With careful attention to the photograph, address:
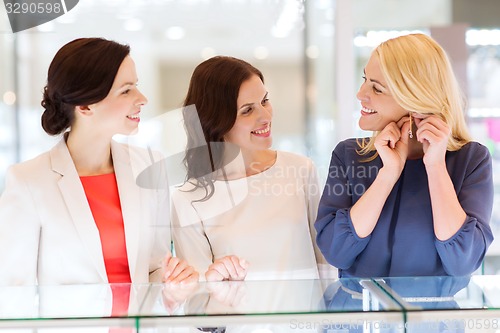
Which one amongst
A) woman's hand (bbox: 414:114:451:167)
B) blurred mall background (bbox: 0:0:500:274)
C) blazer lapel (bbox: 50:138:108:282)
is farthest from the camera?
blurred mall background (bbox: 0:0:500:274)

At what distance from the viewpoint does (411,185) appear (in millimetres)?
2012

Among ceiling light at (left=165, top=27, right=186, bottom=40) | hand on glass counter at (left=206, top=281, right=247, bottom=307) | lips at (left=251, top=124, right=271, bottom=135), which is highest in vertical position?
ceiling light at (left=165, top=27, right=186, bottom=40)

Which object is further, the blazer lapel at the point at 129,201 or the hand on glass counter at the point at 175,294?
the blazer lapel at the point at 129,201

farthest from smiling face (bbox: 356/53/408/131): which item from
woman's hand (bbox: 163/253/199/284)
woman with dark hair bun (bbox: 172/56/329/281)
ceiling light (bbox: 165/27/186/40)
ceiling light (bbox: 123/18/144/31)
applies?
ceiling light (bbox: 123/18/144/31)

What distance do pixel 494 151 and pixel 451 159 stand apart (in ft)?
4.02

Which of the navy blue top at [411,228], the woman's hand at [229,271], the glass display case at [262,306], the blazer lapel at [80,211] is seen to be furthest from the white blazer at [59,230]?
the navy blue top at [411,228]

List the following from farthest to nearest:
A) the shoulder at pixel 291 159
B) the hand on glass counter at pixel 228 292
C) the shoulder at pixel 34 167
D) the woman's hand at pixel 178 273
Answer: the shoulder at pixel 291 159, the shoulder at pixel 34 167, the woman's hand at pixel 178 273, the hand on glass counter at pixel 228 292

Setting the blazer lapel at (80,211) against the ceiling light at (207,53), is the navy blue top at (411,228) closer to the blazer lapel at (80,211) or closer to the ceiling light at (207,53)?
the blazer lapel at (80,211)

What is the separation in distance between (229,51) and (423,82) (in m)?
0.89

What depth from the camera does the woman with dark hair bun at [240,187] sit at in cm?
227

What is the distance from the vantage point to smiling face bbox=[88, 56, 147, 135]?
2258 mm

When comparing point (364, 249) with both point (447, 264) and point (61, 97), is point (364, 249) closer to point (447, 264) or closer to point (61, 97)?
point (447, 264)

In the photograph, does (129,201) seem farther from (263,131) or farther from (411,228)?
(411,228)

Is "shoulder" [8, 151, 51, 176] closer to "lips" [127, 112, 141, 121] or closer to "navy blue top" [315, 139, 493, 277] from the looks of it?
"lips" [127, 112, 141, 121]
